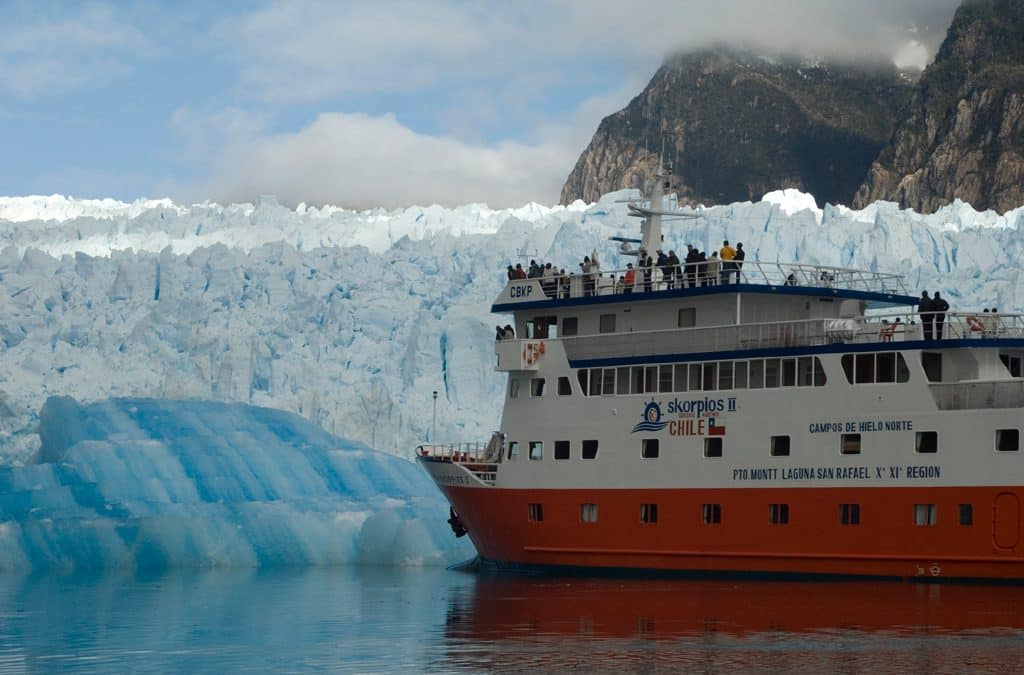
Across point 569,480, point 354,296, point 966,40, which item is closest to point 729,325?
point 569,480

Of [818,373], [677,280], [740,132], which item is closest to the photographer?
[818,373]

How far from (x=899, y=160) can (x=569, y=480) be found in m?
71.2

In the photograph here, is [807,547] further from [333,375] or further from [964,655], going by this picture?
[333,375]

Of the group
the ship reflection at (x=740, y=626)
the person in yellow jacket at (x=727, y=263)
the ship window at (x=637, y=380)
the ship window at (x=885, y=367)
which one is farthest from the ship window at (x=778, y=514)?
the person in yellow jacket at (x=727, y=263)

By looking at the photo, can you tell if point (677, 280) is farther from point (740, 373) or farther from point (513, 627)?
point (513, 627)

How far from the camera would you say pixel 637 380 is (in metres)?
29.0

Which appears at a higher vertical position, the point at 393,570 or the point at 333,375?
the point at 333,375

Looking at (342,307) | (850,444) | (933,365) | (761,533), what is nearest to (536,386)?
(761,533)

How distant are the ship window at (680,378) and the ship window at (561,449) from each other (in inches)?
93.1

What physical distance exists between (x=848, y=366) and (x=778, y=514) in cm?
266

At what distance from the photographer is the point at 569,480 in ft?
96.1

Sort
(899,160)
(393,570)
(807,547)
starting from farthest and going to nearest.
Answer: (899,160)
(393,570)
(807,547)

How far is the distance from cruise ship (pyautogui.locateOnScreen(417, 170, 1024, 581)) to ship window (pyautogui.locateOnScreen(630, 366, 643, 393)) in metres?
0.02

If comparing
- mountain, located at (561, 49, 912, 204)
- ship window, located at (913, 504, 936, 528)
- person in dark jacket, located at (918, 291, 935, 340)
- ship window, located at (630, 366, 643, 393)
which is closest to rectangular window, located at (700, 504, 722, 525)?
ship window, located at (630, 366, 643, 393)
